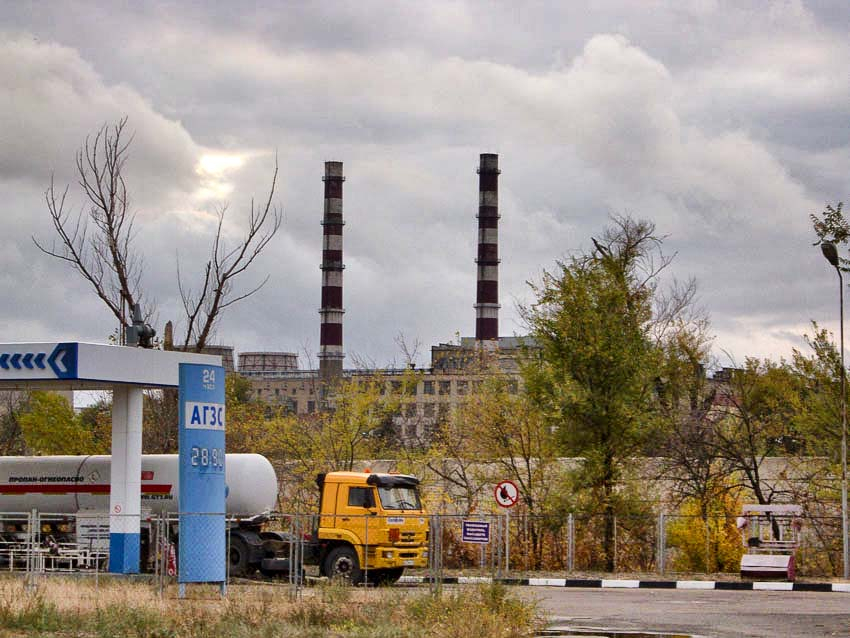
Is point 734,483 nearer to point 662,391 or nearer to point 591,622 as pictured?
point 662,391

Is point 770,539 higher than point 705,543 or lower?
higher

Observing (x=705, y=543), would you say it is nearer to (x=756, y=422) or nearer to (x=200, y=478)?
(x=756, y=422)

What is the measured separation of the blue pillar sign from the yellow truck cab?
4.57m

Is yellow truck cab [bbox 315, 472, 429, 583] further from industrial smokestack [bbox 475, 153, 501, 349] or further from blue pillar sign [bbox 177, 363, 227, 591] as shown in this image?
industrial smokestack [bbox 475, 153, 501, 349]

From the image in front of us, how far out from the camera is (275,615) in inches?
721

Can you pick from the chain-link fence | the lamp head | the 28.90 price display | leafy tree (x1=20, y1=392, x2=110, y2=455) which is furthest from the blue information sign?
leafy tree (x1=20, y1=392, x2=110, y2=455)

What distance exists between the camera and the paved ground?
62.6ft

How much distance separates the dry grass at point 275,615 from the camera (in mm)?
16375

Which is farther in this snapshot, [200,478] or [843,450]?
[843,450]

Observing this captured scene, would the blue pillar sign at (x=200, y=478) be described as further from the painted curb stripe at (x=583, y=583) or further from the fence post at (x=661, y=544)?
the fence post at (x=661, y=544)

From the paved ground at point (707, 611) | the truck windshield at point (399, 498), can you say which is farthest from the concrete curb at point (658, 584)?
the truck windshield at point (399, 498)

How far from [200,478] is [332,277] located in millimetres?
66135

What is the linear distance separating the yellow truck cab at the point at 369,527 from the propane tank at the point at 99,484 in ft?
12.8

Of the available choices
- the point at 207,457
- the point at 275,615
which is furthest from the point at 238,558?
the point at 275,615
